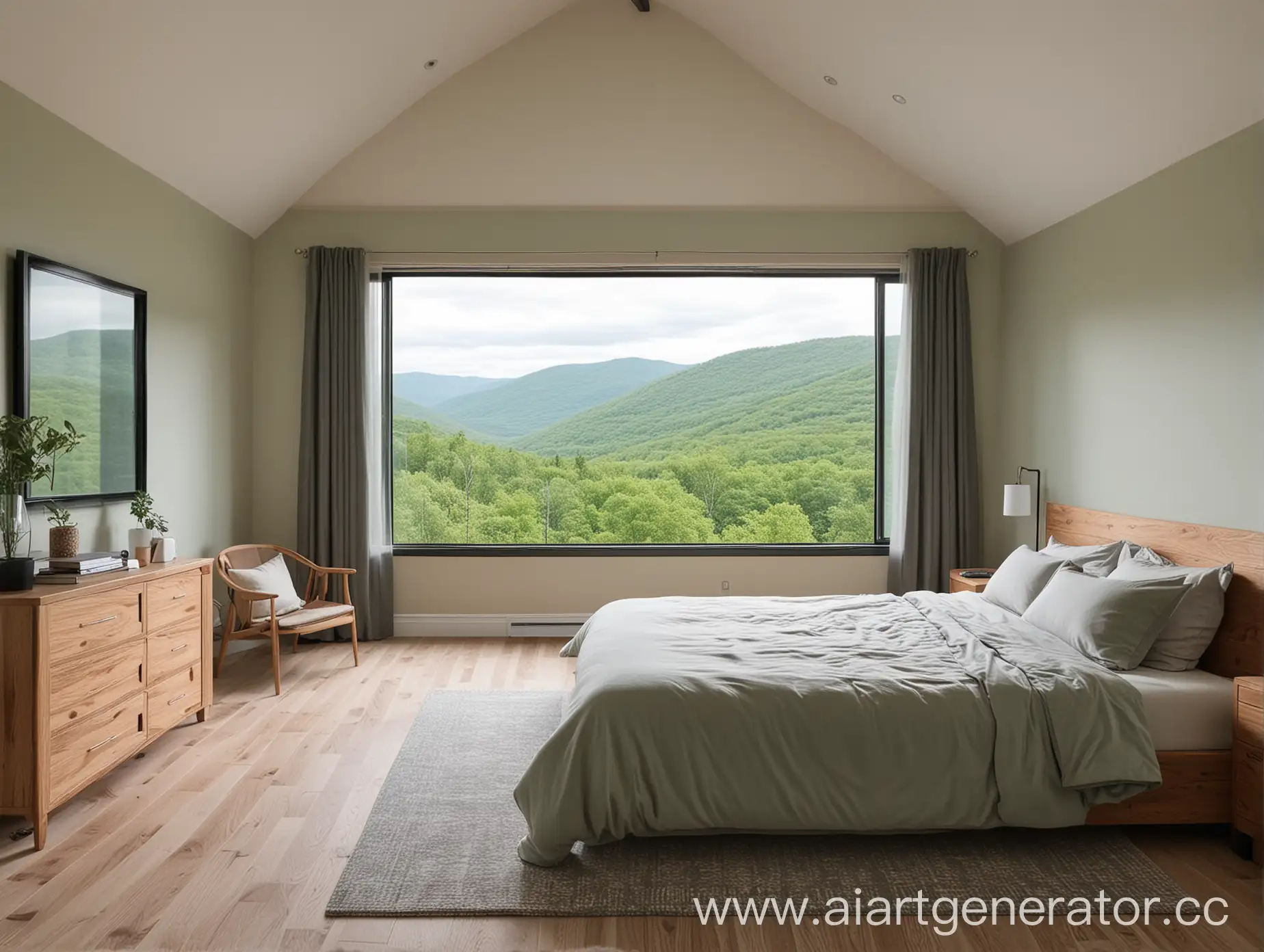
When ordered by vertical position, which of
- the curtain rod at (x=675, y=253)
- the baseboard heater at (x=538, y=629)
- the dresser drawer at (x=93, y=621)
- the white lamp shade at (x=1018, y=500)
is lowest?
the baseboard heater at (x=538, y=629)

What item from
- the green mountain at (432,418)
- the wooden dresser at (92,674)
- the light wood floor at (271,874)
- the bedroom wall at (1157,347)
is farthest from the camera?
the green mountain at (432,418)

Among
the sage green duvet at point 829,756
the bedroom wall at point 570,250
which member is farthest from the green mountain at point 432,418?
the sage green duvet at point 829,756

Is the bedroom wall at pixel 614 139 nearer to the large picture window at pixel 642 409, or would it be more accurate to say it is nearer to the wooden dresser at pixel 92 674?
the large picture window at pixel 642 409

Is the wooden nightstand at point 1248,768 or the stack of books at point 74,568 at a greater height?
the stack of books at point 74,568

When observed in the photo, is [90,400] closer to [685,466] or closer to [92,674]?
[92,674]

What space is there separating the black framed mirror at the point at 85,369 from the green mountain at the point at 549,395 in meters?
2.55

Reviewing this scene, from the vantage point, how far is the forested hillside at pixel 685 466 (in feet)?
20.4

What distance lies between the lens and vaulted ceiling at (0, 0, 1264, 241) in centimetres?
333

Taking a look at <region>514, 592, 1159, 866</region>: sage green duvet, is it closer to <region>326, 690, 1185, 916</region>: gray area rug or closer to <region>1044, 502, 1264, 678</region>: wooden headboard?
<region>326, 690, 1185, 916</region>: gray area rug

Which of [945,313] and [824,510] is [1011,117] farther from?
[824,510]

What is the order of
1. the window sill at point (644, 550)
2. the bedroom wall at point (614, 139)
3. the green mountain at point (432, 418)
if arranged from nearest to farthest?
the bedroom wall at point (614, 139) < the window sill at point (644, 550) < the green mountain at point (432, 418)

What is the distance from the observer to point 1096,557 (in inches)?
155

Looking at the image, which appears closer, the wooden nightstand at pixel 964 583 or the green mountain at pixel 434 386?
the wooden nightstand at pixel 964 583

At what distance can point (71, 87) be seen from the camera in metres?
3.54
